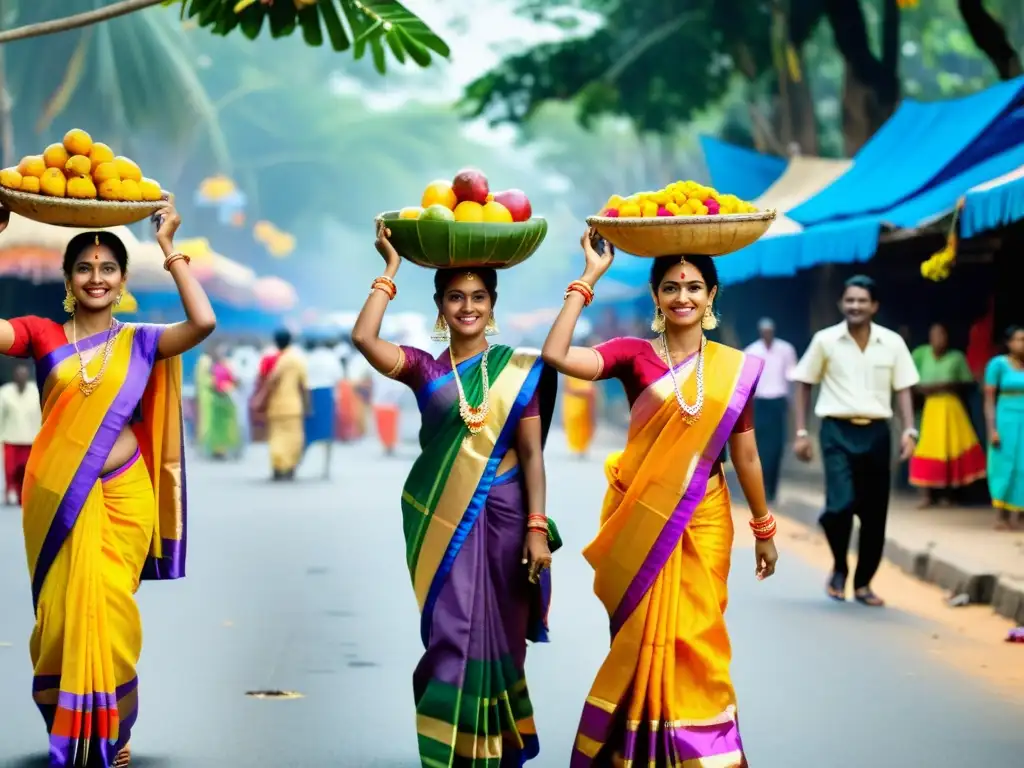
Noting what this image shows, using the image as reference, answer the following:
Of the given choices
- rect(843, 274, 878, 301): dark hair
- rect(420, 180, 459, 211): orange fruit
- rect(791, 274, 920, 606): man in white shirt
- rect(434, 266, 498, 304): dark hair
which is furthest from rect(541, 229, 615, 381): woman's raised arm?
rect(843, 274, 878, 301): dark hair

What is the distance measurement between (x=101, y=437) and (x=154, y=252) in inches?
845

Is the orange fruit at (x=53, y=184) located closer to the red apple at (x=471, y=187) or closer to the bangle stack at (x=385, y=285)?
the bangle stack at (x=385, y=285)

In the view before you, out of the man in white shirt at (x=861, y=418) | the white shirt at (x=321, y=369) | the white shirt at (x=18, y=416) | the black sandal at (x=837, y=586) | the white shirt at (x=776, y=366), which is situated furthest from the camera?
the white shirt at (x=321, y=369)

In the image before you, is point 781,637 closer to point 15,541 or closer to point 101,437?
point 101,437

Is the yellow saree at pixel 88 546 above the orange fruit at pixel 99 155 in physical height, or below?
below

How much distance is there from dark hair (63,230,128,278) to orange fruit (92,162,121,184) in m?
0.24

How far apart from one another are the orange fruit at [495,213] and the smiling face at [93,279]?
54.0 inches

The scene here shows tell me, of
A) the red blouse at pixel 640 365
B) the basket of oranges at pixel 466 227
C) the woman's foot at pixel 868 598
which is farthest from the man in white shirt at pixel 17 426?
the red blouse at pixel 640 365

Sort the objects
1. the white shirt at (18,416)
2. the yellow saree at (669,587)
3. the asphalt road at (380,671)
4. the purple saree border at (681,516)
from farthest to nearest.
→ the white shirt at (18,416) → the asphalt road at (380,671) → the purple saree border at (681,516) → the yellow saree at (669,587)

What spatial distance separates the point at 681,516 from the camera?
5.98 meters

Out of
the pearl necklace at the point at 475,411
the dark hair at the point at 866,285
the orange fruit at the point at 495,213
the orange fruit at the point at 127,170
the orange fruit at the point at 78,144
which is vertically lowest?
the pearl necklace at the point at 475,411

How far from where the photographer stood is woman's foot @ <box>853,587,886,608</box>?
10812 millimetres

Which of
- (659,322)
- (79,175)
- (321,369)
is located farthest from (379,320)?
(321,369)

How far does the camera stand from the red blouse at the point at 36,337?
20.7ft
